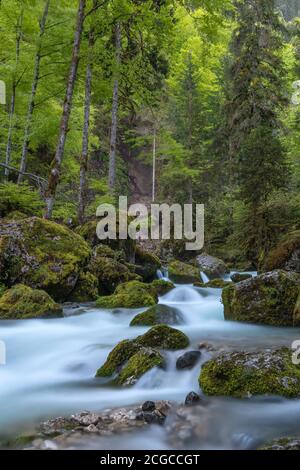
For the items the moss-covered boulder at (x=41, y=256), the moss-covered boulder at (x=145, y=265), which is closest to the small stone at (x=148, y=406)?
the moss-covered boulder at (x=41, y=256)

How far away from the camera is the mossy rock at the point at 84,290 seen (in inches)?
444

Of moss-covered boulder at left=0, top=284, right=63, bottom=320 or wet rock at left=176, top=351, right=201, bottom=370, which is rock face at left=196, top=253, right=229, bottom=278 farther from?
wet rock at left=176, top=351, right=201, bottom=370

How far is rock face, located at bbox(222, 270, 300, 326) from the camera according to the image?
8742 millimetres

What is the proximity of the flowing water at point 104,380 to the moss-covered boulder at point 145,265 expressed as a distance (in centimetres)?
508

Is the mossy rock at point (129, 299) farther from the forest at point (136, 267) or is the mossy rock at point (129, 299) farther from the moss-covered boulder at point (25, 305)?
the moss-covered boulder at point (25, 305)

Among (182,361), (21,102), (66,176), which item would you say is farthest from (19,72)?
(182,361)

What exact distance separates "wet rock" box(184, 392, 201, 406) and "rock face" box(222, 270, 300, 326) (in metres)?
4.12

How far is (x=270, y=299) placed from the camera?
8.96 metres

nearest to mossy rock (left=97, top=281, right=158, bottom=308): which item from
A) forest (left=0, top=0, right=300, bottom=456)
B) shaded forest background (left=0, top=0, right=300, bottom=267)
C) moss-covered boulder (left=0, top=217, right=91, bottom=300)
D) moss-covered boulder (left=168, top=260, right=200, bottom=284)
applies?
forest (left=0, top=0, right=300, bottom=456)

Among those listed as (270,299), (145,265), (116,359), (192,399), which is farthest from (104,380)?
(145,265)

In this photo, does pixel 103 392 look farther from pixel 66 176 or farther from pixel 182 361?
pixel 66 176

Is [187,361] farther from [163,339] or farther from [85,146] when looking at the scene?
[85,146]

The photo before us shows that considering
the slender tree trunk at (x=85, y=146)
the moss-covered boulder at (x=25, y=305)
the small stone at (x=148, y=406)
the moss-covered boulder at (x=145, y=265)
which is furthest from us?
the moss-covered boulder at (x=145, y=265)
